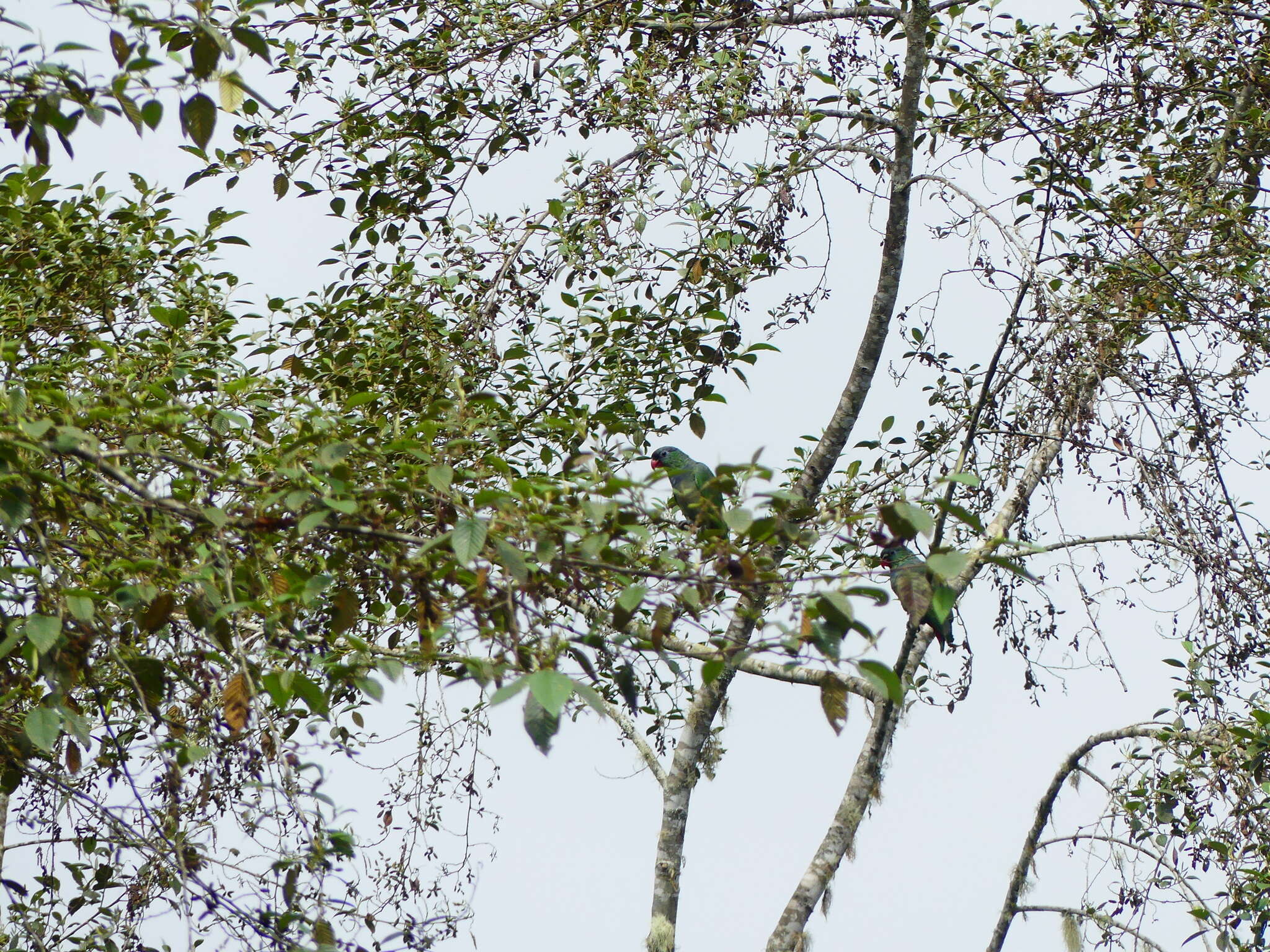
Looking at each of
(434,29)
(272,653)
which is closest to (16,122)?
(272,653)

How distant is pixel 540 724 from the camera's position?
1.40 meters

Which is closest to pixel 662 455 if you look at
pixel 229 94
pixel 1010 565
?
pixel 229 94

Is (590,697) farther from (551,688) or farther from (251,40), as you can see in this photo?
(251,40)

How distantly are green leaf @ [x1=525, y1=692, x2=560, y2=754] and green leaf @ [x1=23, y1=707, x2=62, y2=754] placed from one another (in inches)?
42.0

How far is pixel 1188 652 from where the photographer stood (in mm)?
4316

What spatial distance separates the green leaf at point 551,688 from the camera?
53.0 inches

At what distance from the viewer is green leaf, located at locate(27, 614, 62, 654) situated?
6.35 feet

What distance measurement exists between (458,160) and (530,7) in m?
0.63

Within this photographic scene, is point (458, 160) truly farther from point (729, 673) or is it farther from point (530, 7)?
point (729, 673)

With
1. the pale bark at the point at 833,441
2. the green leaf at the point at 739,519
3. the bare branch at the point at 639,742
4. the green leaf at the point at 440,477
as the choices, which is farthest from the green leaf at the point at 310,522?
the bare branch at the point at 639,742

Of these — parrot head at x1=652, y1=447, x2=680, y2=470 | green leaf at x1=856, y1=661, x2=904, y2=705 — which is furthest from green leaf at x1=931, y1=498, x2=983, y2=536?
parrot head at x1=652, y1=447, x2=680, y2=470

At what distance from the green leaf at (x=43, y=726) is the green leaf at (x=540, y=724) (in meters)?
1.07

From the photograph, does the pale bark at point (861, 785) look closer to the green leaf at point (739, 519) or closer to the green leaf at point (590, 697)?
the green leaf at point (739, 519)

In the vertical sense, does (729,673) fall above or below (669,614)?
above
